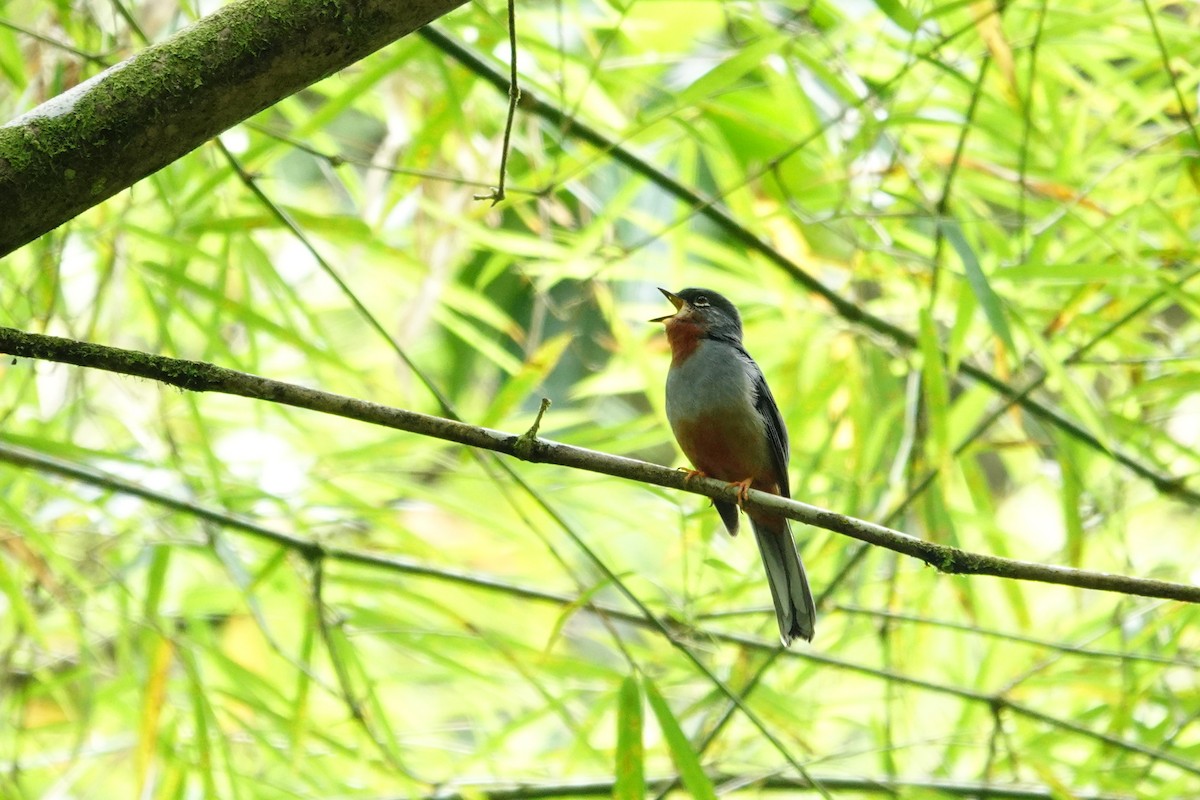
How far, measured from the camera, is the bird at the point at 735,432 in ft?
11.3

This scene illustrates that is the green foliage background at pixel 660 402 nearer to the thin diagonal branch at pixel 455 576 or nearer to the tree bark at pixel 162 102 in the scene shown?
the thin diagonal branch at pixel 455 576

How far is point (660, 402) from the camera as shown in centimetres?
368

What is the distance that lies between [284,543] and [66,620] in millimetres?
1296

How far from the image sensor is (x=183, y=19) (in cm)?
443

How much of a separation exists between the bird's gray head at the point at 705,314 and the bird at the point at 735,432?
0.14ft

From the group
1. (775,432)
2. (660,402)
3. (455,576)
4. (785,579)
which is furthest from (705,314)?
(455,576)

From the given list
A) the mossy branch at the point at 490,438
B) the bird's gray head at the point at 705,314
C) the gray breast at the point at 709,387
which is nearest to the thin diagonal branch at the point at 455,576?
the gray breast at the point at 709,387

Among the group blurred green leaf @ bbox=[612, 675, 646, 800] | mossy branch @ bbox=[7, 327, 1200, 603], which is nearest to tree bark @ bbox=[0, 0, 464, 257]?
mossy branch @ bbox=[7, 327, 1200, 603]

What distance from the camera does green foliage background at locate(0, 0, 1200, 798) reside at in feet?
10.4

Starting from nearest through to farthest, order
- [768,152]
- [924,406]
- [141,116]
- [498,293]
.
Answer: [141,116] < [924,406] < [768,152] < [498,293]

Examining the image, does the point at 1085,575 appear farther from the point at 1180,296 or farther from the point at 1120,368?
the point at 1120,368

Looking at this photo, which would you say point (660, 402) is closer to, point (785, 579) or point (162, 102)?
point (785, 579)

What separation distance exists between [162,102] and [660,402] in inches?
91.1

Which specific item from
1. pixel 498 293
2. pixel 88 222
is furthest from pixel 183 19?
pixel 498 293
